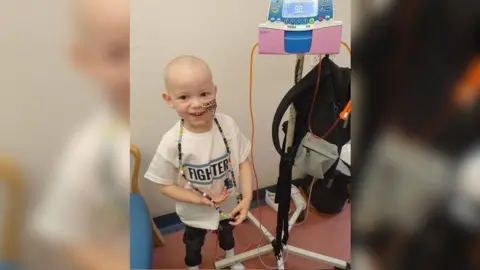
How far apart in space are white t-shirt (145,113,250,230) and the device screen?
0.30m

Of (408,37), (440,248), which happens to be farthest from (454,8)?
(440,248)

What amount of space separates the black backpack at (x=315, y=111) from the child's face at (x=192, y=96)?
17cm

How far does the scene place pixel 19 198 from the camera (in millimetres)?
324

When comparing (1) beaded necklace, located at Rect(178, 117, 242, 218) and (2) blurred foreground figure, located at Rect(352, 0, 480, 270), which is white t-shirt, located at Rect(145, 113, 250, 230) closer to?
(1) beaded necklace, located at Rect(178, 117, 242, 218)

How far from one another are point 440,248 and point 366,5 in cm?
20

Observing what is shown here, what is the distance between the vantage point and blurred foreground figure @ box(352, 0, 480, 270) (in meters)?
0.32

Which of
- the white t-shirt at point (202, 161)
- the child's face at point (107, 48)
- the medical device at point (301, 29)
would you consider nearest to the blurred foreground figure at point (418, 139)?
the child's face at point (107, 48)

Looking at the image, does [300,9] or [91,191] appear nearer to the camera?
[91,191]

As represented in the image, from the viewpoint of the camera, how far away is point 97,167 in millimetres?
339

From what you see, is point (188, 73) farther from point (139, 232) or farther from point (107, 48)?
point (107, 48)

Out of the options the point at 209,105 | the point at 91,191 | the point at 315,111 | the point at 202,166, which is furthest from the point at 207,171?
the point at 91,191

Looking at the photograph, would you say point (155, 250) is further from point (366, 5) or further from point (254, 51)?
point (366, 5)

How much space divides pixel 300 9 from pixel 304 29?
0.05 m

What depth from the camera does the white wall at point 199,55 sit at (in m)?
1.23
